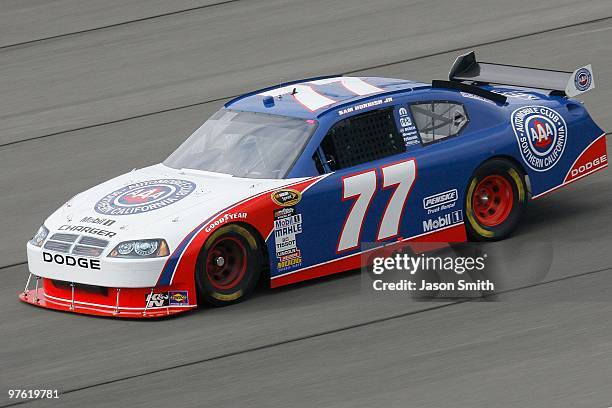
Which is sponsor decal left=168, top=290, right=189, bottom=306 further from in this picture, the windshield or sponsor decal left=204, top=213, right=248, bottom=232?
the windshield

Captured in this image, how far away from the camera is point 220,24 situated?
56.7 feet

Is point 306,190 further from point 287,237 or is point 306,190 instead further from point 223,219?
point 223,219

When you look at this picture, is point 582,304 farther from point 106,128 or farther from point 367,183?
point 106,128

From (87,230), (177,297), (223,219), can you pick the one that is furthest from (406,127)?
(87,230)

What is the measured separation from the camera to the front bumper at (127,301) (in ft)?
28.1

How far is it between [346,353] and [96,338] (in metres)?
1.74

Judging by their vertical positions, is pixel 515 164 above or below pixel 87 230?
below

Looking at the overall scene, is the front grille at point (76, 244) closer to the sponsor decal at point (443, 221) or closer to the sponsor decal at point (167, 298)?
the sponsor decal at point (167, 298)

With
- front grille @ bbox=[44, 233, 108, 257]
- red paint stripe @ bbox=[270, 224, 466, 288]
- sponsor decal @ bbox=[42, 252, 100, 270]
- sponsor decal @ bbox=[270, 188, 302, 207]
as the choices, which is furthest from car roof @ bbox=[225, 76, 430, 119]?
sponsor decal @ bbox=[42, 252, 100, 270]

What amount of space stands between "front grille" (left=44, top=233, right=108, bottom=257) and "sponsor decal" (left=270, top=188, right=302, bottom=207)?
1.25 m

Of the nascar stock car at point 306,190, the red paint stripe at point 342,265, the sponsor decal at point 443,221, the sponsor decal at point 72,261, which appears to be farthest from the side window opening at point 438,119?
the sponsor decal at point 72,261

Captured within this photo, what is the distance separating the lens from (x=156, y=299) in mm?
8562

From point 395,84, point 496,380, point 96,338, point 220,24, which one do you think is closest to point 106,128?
point 220,24

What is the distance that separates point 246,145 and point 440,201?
61.5 inches
